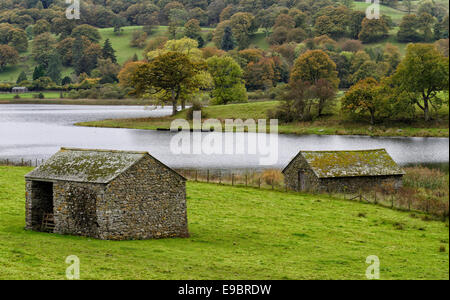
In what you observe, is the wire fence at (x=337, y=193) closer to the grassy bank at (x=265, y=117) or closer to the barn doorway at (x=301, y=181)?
the barn doorway at (x=301, y=181)

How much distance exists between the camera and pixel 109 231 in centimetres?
2448

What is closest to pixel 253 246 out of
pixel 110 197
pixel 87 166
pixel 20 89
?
pixel 110 197

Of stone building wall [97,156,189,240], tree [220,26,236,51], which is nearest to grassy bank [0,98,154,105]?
tree [220,26,236,51]

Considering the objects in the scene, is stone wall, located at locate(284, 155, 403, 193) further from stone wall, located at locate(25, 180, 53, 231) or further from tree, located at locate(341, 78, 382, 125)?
tree, located at locate(341, 78, 382, 125)

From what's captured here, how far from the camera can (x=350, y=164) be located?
4203cm

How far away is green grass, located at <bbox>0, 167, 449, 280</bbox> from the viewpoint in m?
19.7

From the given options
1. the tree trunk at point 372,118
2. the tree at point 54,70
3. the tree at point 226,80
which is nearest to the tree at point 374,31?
the tree at point 226,80

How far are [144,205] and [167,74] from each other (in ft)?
254

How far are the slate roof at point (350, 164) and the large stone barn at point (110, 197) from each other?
1678 centimetres

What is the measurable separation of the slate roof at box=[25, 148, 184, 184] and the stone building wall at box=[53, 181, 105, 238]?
0.35 metres

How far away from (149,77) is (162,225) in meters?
77.0

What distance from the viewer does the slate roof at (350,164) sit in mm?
40875
